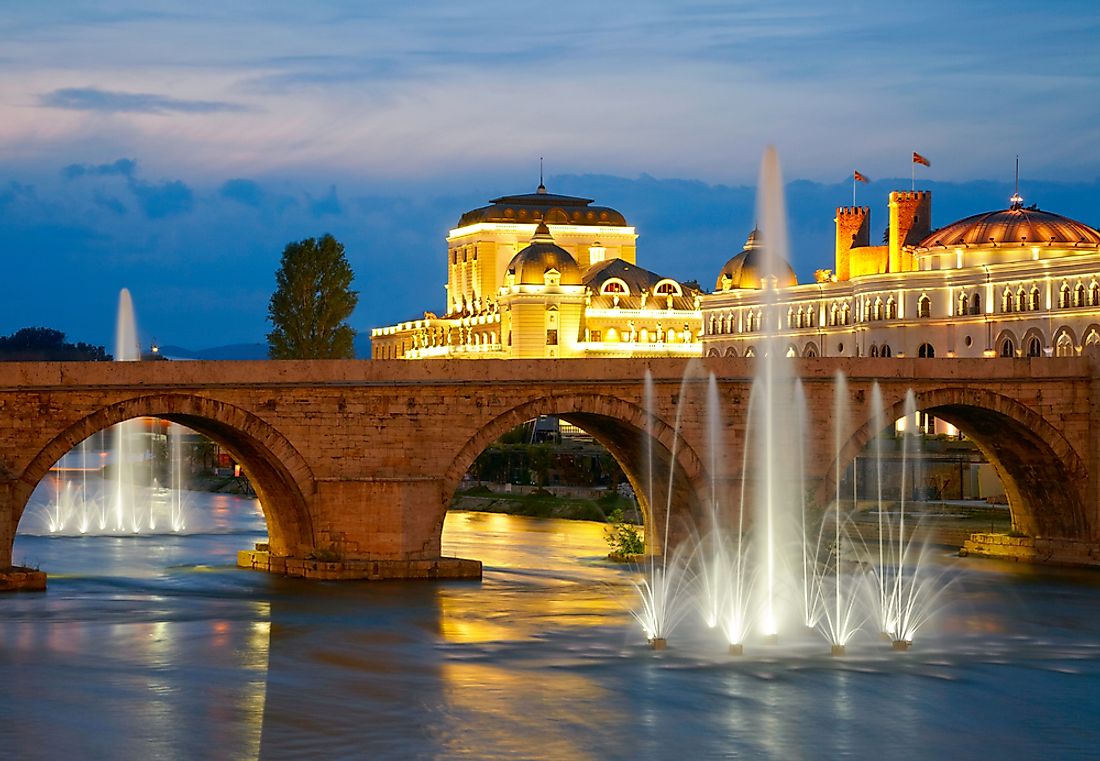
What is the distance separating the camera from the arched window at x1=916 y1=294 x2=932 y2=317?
84312mm

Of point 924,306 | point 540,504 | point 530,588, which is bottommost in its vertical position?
point 530,588

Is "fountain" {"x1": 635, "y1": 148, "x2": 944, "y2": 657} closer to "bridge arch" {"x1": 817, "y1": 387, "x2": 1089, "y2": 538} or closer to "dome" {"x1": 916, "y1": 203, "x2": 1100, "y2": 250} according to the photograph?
"bridge arch" {"x1": 817, "y1": 387, "x2": 1089, "y2": 538}

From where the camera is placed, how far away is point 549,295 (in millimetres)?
108562

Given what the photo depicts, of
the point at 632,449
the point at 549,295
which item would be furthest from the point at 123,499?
the point at 549,295

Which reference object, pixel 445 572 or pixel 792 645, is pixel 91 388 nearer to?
pixel 445 572

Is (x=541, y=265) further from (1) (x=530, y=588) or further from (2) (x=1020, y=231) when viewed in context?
(1) (x=530, y=588)

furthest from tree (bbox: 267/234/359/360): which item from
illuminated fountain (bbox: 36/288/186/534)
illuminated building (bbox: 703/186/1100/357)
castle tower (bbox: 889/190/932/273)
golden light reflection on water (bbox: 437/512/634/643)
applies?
castle tower (bbox: 889/190/932/273)

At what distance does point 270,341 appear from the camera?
Answer: 69.4 metres

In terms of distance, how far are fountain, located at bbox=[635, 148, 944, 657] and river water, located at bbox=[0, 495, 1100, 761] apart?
1100mm

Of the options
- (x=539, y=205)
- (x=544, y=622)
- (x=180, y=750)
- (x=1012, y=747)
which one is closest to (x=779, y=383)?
(x=544, y=622)

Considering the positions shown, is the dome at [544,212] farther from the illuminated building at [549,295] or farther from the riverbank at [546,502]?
the riverbank at [546,502]

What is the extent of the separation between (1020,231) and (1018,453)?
125 feet

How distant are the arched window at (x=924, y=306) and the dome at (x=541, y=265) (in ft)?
94.9

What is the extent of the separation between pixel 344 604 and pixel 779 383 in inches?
446
